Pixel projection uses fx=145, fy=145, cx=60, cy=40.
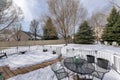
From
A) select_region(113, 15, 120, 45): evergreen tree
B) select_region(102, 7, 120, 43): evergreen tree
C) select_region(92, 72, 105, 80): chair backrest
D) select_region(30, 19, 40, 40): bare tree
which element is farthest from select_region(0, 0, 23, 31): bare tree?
select_region(30, 19, 40, 40): bare tree

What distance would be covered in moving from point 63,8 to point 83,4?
4378mm

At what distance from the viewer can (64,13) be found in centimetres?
2316

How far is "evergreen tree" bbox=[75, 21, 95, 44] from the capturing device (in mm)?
24092

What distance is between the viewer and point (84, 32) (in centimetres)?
2416

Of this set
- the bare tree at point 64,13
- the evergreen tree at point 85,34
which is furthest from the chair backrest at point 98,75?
the evergreen tree at point 85,34

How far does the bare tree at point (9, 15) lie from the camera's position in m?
19.4

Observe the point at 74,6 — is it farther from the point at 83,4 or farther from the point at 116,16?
the point at 116,16

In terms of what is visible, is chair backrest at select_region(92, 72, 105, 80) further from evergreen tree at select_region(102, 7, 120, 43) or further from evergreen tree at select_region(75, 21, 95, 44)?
evergreen tree at select_region(75, 21, 95, 44)

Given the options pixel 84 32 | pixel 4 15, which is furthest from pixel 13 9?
pixel 84 32

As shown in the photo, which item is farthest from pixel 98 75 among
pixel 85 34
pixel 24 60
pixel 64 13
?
pixel 85 34

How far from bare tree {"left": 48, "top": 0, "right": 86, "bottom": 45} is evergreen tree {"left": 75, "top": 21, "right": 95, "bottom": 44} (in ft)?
5.23

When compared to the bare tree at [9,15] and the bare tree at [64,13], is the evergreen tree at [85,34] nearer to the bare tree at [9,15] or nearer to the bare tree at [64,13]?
the bare tree at [64,13]

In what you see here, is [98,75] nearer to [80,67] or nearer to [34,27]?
[80,67]

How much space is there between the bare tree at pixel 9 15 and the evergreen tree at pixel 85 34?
32.5 ft
